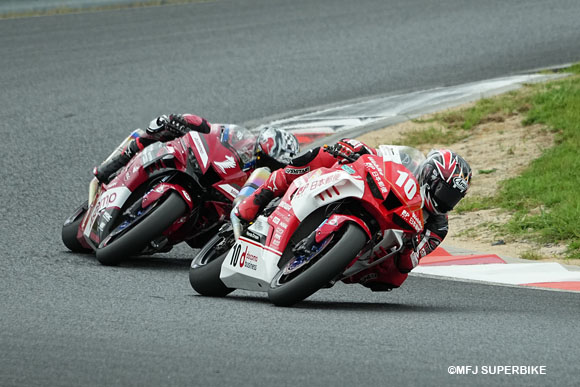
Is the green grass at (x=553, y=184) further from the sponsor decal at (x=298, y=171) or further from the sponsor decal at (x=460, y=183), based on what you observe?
the sponsor decal at (x=298, y=171)

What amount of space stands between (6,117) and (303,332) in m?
8.29

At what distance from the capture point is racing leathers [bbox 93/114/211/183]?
807 centimetres

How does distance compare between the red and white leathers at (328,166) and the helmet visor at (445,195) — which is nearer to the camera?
the helmet visor at (445,195)

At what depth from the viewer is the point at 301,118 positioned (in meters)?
12.8

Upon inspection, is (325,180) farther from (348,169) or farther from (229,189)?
(229,189)

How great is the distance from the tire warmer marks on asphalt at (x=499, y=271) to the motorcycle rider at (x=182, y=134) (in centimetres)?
158

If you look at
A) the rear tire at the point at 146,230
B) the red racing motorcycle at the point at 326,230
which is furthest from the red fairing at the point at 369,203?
the rear tire at the point at 146,230

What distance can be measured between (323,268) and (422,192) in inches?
42.2

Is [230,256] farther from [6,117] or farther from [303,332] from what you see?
[6,117]

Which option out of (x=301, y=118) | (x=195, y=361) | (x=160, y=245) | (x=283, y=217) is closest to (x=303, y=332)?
(x=195, y=361)

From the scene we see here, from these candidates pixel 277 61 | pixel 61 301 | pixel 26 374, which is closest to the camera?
pixel 26 374

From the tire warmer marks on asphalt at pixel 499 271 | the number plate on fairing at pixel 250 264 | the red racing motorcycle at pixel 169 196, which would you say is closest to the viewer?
the number plate on fairing at pixel 250 264

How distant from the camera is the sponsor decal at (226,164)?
779 cm

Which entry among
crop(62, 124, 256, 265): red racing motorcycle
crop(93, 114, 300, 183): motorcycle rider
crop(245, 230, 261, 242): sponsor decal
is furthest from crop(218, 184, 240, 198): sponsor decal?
crop(245, 230, 261, 242): sponsor decal
